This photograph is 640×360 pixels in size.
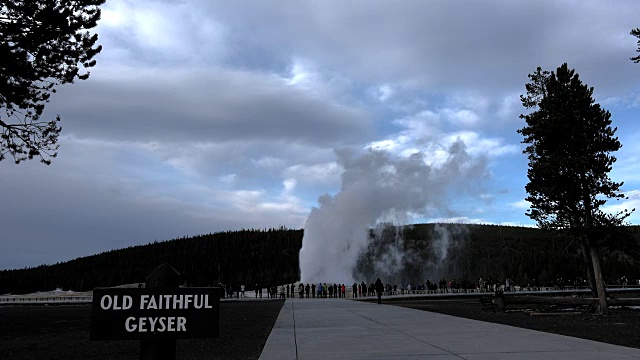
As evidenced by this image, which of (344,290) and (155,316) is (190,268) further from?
Result: (155,316)

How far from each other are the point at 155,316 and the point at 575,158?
23545 millimetres

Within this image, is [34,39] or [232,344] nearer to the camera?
[232,344]

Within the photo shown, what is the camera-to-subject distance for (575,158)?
79.0 feet

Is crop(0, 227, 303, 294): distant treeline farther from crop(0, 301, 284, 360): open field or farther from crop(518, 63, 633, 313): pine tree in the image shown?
crop(0, 301, 284, 360): open field

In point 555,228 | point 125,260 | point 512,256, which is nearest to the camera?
point 555,228

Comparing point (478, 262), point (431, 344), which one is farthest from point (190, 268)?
point (431, 344)

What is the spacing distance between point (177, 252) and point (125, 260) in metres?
19.8

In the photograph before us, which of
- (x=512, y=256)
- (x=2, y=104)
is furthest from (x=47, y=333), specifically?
(x=512, y=256)

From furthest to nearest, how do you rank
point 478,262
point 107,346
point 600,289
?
point 478,262
point 600,289
point 107,346

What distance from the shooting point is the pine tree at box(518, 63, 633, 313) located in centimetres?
2414

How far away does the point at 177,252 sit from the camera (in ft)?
627

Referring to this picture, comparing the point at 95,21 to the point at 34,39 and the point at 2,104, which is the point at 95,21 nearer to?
the point at 34,39

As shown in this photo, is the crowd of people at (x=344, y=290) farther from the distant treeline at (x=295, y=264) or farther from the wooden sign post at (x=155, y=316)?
the distant treeline at (x=295, y=264)

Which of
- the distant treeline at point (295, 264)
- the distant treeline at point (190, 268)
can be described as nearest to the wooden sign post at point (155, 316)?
the distant treeline at point (295, 264)
